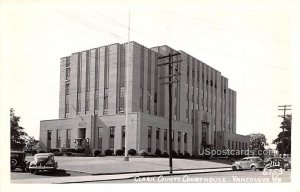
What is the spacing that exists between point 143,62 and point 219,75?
2288cm

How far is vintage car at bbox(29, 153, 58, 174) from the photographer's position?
25266 mm

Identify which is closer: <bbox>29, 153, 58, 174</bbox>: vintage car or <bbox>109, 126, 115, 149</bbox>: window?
<bbox>29, 153, 58, 174</bbox>: vintage car

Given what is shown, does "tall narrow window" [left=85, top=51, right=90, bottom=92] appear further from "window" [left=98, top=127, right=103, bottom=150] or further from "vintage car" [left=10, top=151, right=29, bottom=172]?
"vintage car" [left=10, top=151, right=29, bottom=172]

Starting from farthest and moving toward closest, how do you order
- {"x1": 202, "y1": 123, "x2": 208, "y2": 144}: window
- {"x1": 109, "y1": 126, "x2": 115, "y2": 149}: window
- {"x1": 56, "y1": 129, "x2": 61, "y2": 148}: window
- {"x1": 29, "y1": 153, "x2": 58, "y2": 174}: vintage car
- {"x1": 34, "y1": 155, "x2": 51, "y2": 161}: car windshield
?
1. {"x1": 202, "y1": 123, "x2": 208, "y2": 144}: window
2. {"x1": 56, "y1": 129, "x2": 61, "y2": 148}: window
3. {"x1": 109, "y1": 126, "x2": 115, "y2": 149}: window
4. {"x1": 34, "y1": 155, "x2": 51, "y2": 161}: car windshield
5. {"x1": 29, "y1": 153, "x2": 58, "y2": 174}: vintage car

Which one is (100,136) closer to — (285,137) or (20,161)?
(20,161)

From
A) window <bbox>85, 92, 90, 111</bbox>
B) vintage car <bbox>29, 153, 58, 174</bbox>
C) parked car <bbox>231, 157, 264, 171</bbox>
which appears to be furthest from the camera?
window <bbox>85, 92, 90, 111</bbox>

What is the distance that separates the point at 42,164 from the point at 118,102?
3415 cm

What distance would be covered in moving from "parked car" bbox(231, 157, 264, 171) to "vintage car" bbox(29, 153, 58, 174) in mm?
17296

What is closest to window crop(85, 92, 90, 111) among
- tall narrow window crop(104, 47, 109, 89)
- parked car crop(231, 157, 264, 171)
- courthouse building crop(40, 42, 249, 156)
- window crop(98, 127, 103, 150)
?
courthouse building crop(40, 42, 249, 156)

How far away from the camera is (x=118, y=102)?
59.6 meters

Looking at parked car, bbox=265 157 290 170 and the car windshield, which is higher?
the car windshield

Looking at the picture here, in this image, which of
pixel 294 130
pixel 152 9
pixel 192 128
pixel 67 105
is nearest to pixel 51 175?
pixel 152 9
